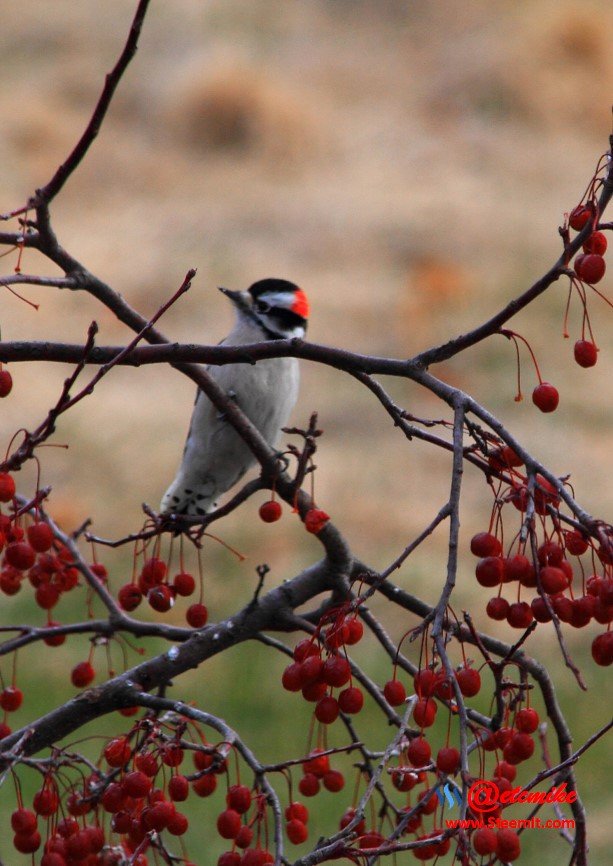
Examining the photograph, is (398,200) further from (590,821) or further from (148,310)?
(590,821)

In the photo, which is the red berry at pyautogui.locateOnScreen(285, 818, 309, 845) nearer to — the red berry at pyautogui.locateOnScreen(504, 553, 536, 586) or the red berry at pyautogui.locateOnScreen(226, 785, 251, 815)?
the red berry at pyautogui.locateOnScreen(226, 785, 251, 815)

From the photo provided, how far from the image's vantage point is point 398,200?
48.7ft

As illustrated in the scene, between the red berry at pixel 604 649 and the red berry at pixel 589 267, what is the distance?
0.49m

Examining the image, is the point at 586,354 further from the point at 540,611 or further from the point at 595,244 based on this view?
the point at 540,611

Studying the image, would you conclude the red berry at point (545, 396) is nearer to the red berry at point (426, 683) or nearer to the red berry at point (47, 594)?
the red berry at point (426, 683)

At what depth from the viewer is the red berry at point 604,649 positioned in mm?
1638

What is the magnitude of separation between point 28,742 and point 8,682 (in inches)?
170

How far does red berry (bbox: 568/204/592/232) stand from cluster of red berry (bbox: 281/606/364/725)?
2.05 feet

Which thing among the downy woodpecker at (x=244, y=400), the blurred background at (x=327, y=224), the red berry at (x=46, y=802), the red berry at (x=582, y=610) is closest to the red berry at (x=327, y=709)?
the red berry at (x=582, y=610)

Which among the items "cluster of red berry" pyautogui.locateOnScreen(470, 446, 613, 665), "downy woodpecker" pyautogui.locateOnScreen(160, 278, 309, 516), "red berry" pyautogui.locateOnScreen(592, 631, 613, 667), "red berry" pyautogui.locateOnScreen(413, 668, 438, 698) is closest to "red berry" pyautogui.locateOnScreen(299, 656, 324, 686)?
"red berry" pyautogui.locateOnScreen(413, 668, 438, 698)

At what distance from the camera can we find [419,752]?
1.71 m

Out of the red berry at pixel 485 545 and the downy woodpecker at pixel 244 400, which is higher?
A: the downy woodpecker at pixel 244 400

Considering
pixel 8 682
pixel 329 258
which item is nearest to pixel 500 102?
pixel 329 258

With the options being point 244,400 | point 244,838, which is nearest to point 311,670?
point 244,838
